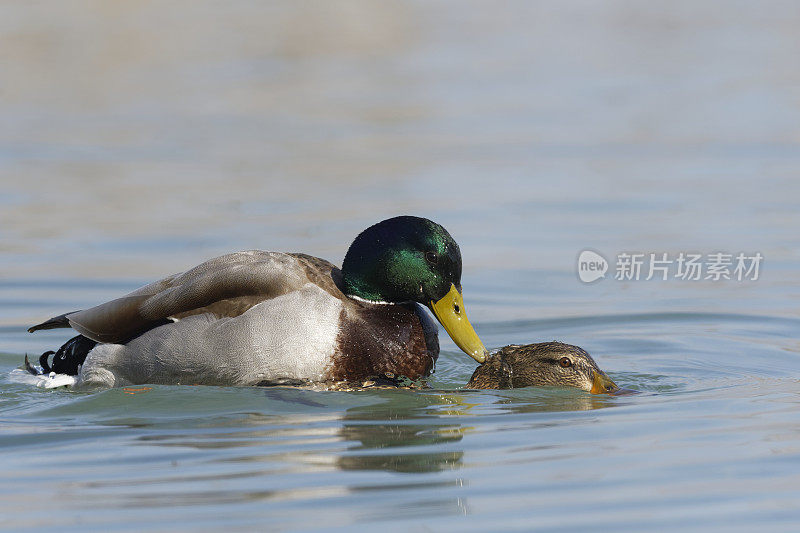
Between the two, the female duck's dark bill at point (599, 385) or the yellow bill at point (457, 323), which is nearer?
the female duck's dark bill at point (599, 385)

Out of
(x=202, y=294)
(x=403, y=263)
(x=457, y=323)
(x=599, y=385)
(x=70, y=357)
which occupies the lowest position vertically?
(x=599, y=385)

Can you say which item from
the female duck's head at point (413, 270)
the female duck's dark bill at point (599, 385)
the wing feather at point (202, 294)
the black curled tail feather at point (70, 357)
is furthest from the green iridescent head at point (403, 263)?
the black curled tail feather at point (70, 357)

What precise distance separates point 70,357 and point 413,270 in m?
2.16

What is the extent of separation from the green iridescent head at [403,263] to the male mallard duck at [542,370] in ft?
1.69

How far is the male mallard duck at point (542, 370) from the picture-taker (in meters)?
8.03

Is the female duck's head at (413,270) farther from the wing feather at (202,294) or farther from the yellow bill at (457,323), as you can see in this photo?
the wing feather at (202,294)

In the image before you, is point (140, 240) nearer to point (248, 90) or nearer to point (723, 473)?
point (248, 90)

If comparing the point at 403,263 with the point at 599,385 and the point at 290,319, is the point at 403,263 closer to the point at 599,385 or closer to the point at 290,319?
the point at 290,319

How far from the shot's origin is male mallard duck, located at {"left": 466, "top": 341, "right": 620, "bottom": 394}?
8.03 m

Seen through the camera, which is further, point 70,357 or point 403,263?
point 70,357

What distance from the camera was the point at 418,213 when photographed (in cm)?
1227

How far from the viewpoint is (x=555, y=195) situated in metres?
13.0

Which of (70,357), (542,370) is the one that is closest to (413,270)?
(542,370)

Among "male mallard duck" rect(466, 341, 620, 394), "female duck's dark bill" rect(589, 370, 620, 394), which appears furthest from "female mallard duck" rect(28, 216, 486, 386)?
"female duck's dark bill" rect(589, 370, 620, 394)
